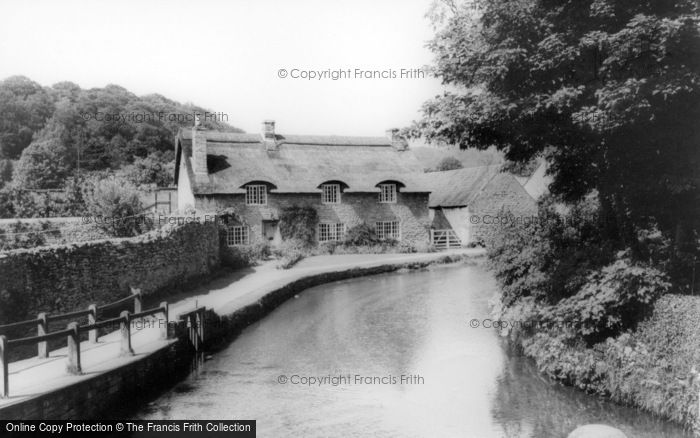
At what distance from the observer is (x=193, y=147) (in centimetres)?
3130

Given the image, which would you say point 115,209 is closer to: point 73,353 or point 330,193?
point 330,193

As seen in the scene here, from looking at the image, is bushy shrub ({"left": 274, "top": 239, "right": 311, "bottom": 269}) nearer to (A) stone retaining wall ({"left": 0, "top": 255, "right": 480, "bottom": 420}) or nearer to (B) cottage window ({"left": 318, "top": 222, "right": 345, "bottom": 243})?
(B) cottage window ({"left": 318, "top": 222, "right": 345, "bottom": 243})

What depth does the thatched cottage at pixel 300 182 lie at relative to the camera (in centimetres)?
3131

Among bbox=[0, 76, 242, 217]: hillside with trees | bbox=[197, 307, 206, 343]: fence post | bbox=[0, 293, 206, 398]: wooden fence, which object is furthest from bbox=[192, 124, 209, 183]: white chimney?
bbox=[0, 293, 206, 398]: wooden fence

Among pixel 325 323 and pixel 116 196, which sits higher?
pixel 116 196

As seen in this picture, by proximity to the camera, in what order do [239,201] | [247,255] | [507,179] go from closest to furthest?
1. [247,255]
2. [239,201]
3. [507,179]

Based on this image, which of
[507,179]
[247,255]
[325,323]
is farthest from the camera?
[507,179]

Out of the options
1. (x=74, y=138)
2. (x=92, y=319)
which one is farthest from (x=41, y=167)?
(x=92, y=319)

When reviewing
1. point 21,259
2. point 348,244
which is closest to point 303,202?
point 348,244

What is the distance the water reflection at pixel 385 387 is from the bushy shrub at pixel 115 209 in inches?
331

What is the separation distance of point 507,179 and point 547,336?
25779 mm

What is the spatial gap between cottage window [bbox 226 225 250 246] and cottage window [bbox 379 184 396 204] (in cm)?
830

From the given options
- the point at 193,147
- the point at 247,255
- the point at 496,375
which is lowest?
the point at 496,375

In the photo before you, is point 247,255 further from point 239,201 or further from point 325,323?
point 325,323
